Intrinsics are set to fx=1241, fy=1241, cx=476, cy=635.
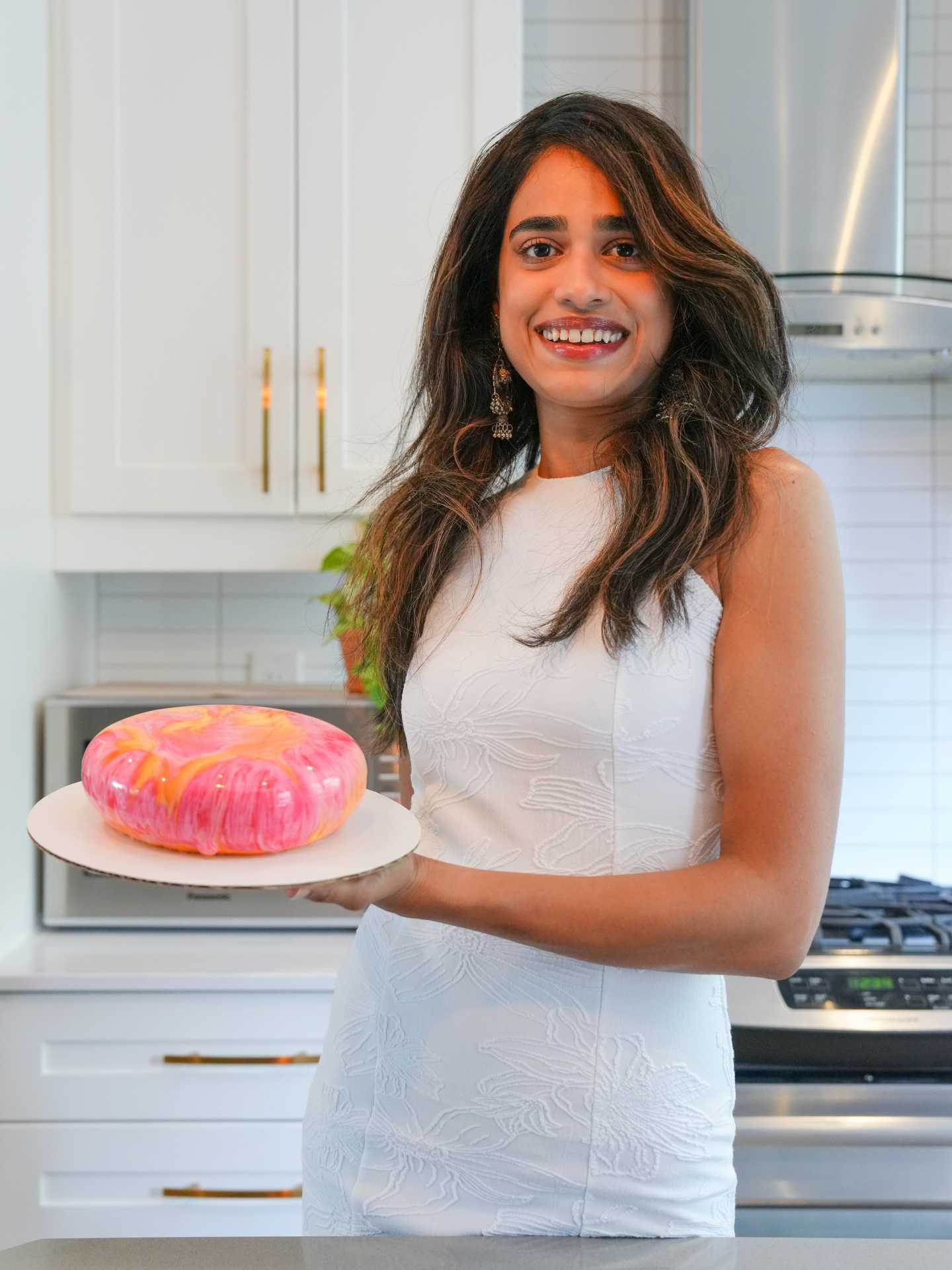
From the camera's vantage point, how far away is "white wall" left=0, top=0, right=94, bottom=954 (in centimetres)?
178

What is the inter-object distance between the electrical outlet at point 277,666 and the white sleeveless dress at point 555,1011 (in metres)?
1.38

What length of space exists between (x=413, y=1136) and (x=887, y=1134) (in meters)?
0.87

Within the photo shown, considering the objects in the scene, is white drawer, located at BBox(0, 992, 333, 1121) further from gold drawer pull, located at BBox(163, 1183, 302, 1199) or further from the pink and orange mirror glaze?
the pink and orange mirror glaze

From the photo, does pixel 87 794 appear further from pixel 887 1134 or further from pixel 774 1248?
pixel 887 1134

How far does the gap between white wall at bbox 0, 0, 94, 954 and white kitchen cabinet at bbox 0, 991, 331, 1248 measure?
0.66ft

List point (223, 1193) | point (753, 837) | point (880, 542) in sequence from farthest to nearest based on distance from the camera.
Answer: point (880, 542)
point (223, 1193)
point (753, 837)

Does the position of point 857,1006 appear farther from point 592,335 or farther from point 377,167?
point 377,167

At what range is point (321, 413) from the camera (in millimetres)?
1964

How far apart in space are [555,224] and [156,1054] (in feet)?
4.25

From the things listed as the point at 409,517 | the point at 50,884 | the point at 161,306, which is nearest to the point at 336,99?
the point at 161,306

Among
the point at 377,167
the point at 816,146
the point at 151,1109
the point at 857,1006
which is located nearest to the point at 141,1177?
the point at 151,1109

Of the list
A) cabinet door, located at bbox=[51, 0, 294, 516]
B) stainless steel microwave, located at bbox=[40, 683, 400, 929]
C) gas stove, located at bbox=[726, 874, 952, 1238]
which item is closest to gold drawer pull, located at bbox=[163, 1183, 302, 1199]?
stainless steel microwave, located at bbox=[40, 683, 400, 929]

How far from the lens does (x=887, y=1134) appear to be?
1502 mm

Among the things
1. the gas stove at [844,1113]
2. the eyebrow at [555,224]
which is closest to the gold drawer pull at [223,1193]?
the gas stove at [844,1113]
